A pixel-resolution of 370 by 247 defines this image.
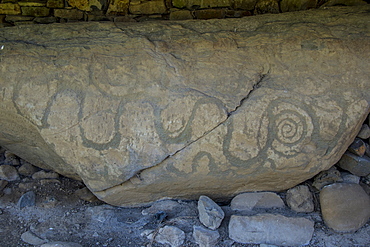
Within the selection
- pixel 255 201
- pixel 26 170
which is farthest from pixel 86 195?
pixel 255 201

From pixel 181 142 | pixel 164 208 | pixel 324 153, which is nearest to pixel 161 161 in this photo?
pixel 181 142

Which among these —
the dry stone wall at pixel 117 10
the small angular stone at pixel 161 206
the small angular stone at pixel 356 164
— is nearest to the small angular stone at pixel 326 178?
the small angular stone at pixel 356 164

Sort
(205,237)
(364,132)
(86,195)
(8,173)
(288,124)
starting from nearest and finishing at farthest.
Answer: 1. (205,237)
2. (288,124)
3. (364,132)
4. (86,195)
5. (8,173)

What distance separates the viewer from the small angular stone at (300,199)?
8.22 feet

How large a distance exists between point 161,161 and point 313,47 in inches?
51.9

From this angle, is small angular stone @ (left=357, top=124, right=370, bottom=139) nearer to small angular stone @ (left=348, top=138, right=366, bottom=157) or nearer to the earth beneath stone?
small angular stone @ (left=348, top=138, right=366, bottom=157)

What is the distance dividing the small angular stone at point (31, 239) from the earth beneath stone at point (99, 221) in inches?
1.0

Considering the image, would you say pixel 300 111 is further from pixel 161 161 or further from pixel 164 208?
pixel 164 208

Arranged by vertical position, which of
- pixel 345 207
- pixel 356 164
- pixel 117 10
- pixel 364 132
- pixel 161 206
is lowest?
pixel 161 206

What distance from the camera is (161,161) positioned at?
2396mm

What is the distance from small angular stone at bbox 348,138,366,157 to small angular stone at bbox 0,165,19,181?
265 centimetres

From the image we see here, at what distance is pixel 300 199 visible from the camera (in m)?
2.53

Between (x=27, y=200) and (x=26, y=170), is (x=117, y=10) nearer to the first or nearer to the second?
(x=26, y=170)

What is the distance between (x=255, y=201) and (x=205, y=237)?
0.51 m
